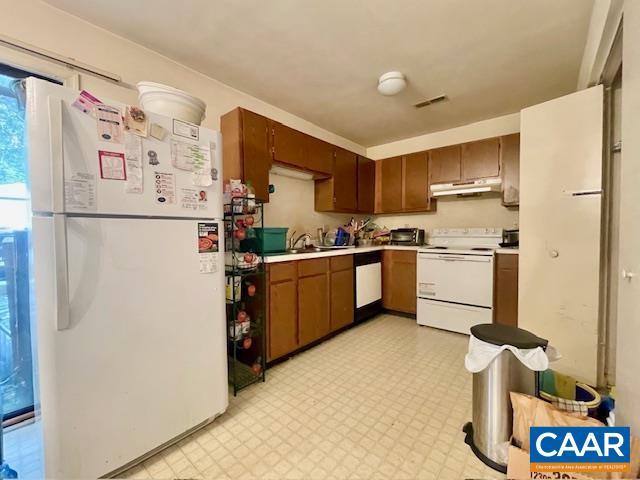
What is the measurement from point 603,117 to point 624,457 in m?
1.98

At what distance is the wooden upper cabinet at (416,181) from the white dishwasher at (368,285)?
83cm

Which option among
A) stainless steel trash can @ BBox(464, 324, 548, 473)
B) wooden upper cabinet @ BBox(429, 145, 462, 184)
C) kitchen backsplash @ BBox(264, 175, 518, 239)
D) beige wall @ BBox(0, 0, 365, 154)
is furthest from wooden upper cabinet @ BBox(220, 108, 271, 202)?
wooden upper cabinet @ BBox(429, 145, 462, 184)

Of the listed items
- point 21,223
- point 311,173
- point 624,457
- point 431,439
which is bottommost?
point 431,439

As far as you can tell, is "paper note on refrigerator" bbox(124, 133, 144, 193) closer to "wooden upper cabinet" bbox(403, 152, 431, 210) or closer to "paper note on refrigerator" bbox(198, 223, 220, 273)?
→ "paper note on refrigerator" bbox(198, 223, 220, 273)

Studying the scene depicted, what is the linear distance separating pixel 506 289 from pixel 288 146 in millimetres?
2608

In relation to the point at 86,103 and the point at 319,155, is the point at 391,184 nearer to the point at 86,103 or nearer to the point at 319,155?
the point at 319,155

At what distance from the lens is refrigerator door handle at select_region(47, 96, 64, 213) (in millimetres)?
1006

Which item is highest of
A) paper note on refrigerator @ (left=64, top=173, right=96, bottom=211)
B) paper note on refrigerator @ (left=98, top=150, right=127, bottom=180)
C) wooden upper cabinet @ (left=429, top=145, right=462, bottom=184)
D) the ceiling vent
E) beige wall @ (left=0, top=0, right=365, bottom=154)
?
the ceiling vent

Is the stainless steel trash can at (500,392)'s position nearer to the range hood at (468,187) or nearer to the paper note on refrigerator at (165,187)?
the paper note on refrigerator at (165,187)

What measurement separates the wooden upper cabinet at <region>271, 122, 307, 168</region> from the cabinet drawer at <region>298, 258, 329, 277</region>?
1012 millimetres

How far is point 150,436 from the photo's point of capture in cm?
128

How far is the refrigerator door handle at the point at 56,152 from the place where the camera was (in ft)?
3.30

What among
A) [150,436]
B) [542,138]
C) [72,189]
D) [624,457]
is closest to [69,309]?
[72,189]

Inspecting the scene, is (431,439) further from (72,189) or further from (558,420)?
(72,189)
